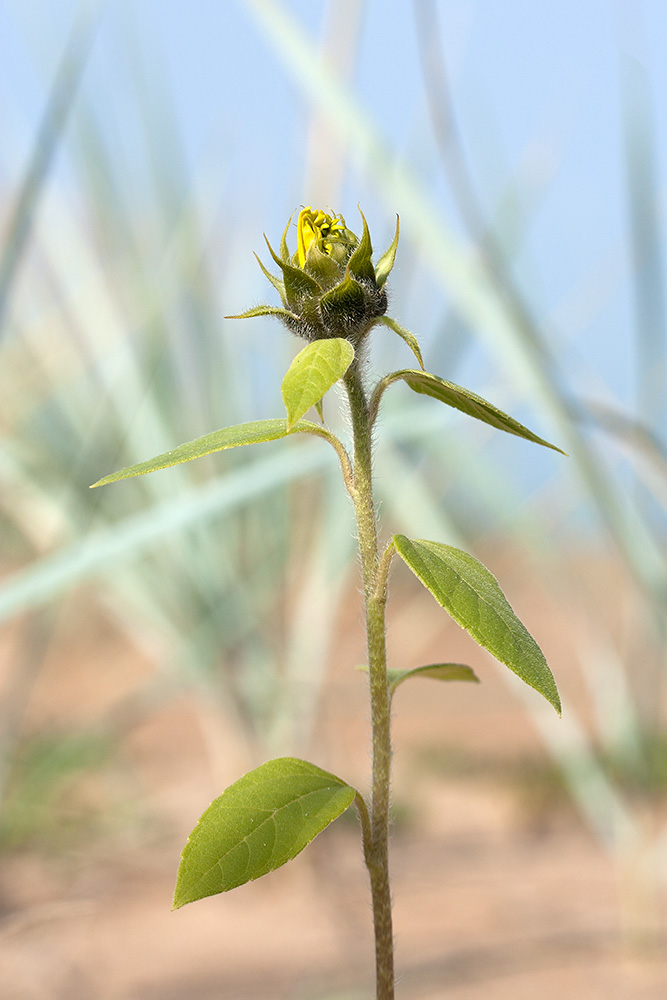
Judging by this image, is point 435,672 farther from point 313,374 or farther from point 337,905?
point 337,905

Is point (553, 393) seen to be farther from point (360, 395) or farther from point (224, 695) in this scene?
point (224, 695)

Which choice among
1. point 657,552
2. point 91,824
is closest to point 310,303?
point 657,552

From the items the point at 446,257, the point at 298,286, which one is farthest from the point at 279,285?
the point at 446,257

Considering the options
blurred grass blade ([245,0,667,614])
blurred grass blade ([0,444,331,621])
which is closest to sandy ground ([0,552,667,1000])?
A: blurred grass blade ([0,444,331,621])

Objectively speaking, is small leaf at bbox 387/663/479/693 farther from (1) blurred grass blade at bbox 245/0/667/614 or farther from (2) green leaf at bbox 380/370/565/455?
(1) blurred grass blade at bbox 245/0/667/614

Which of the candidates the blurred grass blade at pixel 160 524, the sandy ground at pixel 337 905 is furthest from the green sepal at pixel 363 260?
the sandy ground at pixel 337 905

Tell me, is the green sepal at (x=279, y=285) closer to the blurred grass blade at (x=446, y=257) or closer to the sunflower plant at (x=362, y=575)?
the sunflower plant at (x=362, y=575)
